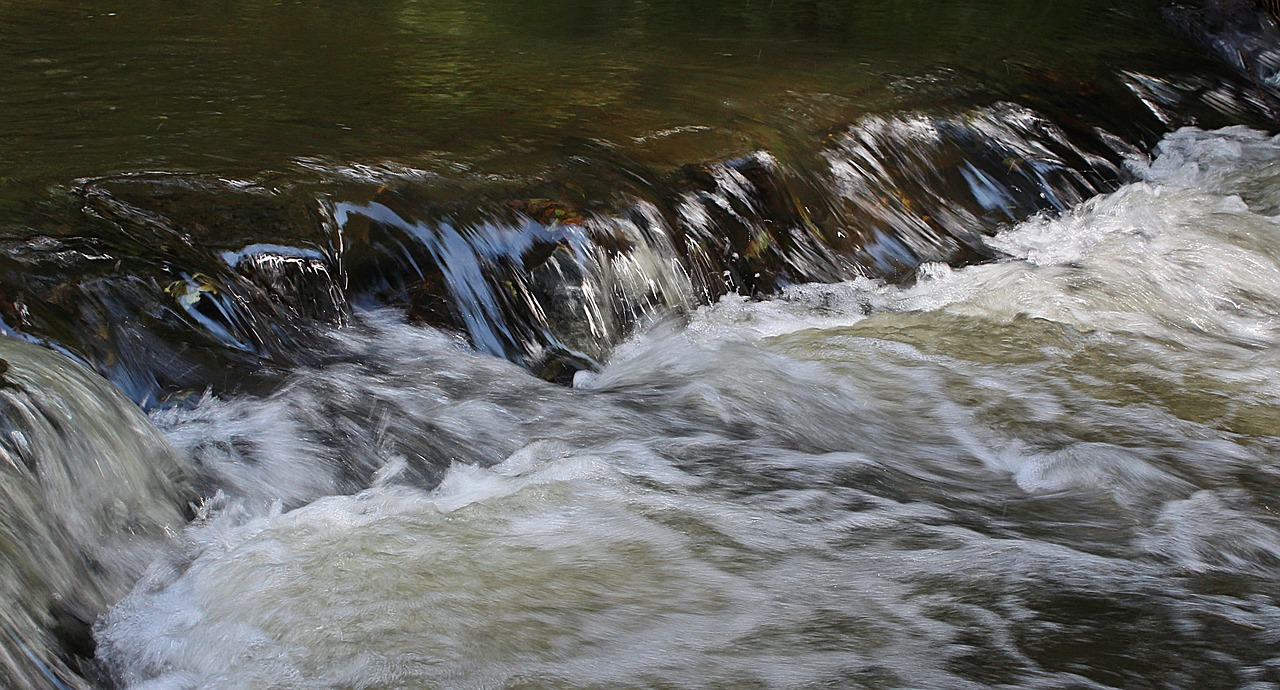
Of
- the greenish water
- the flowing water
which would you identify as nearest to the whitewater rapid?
the flowing water

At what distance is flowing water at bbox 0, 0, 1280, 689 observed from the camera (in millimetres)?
2607

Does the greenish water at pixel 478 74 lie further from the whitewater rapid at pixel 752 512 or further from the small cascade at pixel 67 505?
the small cascade at pixel 67 505

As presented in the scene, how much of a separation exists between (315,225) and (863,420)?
2005mm

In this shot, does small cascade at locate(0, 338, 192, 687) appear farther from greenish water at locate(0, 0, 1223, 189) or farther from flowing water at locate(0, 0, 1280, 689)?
greenish water at locate(0, 0, 1223, 189)

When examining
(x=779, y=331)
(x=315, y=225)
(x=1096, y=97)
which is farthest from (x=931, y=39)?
(x=315, y=225)

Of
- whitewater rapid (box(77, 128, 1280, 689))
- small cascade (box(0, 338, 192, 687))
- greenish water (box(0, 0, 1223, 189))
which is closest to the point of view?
small cascade (box(0, 338, 192, 687))

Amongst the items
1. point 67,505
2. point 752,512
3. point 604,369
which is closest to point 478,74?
point 604,369

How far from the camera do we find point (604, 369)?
13.9 feet

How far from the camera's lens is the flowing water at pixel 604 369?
261 centimetres

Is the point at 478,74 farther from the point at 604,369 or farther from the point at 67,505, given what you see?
the point at 67,505

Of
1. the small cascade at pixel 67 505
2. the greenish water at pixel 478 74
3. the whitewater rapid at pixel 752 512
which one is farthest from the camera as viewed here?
the greenish water at pixel 478 74

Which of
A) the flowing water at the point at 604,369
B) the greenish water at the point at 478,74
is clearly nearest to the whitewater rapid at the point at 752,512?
the flowing water at the point at 604,369

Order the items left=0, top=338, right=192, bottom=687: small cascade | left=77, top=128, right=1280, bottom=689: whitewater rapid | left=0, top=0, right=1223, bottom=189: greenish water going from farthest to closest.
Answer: left=0, top=0, right=1223, bottom=189: greenish water
left=77, top=128, right=1280, bottom=689: whitewater rapid
left=0, top=338, right=192, bottom=687: small cascade

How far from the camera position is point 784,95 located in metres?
6.02
